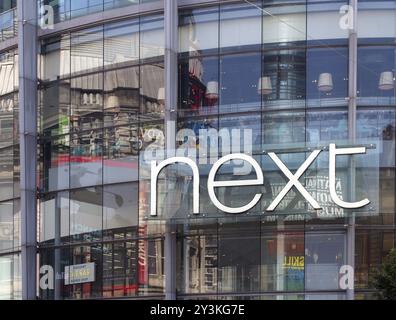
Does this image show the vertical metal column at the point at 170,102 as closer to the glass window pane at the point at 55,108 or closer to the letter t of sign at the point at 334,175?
the glass window pane at the point at 55,108

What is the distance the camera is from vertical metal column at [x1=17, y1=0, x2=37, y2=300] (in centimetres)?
2688

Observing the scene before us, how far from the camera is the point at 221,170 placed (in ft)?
81.2

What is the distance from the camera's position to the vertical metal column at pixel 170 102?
24734 millimetres

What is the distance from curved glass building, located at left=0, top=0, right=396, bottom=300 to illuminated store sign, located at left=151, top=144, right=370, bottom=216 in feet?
0.15

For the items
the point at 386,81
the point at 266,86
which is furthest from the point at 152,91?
the point at 386,81

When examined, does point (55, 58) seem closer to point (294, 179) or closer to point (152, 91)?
point (152, 91)

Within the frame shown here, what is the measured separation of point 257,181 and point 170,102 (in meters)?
3.90

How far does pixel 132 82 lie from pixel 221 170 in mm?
4417

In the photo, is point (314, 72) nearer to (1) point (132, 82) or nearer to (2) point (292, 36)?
(2) point (292, 36)

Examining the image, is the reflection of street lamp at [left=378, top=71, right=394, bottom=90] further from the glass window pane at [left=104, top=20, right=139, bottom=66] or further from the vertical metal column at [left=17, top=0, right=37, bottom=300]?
the vertical metal column at [left=17, top=0, right=37, bottom=300]

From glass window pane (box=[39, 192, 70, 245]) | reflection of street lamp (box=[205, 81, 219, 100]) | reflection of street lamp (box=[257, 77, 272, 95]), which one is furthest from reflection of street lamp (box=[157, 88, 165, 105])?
glass window pane (box=[39, 192, 70, 245])

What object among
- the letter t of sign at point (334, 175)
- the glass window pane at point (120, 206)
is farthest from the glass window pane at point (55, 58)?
the letter t of sign at point (334, 175)
